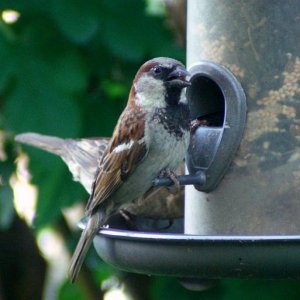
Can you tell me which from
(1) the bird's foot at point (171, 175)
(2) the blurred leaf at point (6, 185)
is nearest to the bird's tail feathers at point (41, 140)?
(2) the blurred leaf at point (6, 185)

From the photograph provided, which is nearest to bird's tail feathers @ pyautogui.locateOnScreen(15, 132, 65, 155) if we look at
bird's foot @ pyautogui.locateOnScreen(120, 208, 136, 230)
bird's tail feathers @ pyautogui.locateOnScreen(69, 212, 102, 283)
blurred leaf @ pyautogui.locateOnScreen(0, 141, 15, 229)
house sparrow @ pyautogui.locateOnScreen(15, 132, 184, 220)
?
house sparrow @ pyautogui.locateOnScreen(15, 132, 184, 220)

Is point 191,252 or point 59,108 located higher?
point 59,108

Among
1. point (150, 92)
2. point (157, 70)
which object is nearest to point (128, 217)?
point (150, 92)

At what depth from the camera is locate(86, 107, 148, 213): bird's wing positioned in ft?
14.0

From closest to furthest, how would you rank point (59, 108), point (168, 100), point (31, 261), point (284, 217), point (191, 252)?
point (191, 252)
point (284, 217)
point (168, 100)
point (59, 108)
point (31, 261)

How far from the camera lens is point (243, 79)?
13.5 ft

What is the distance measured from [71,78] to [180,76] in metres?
0.75

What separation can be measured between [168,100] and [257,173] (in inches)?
19.4

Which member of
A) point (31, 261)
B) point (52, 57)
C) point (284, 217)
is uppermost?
point (52, 57)

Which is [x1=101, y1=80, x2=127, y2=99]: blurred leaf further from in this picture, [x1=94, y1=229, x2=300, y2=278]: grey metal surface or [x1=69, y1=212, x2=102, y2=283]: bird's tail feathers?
[x1=94, y1=229, x2=300, y2=278]: grey metal surface

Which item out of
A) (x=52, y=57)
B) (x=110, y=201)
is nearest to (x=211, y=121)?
(x=110, y=201)

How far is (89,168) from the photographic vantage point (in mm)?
5430

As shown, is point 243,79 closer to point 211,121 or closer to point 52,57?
point 211,121

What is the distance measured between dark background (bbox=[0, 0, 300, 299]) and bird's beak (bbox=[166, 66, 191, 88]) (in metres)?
0.62
